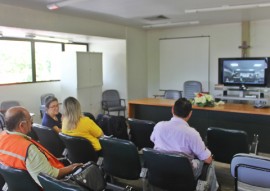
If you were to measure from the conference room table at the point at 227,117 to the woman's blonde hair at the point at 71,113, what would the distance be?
2369 mm

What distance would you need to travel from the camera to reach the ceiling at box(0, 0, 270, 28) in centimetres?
488

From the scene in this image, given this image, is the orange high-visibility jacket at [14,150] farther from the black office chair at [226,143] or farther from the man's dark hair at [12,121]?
the black office chair at [226,143]

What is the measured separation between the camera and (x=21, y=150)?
2.07 metres

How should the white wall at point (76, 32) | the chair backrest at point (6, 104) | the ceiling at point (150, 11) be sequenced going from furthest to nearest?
the chair backrest at point (6, 104) → the white wall at point (76, 32) → the ceiling at point (150, 11)

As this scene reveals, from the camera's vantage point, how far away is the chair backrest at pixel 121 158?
262cm

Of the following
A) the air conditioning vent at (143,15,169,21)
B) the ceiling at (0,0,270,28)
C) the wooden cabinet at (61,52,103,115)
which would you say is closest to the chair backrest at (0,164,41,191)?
the ceiling at (0,0,270,28)

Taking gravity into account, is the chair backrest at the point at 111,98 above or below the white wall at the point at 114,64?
below

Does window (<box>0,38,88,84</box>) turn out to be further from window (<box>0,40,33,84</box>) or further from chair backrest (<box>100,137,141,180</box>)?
chair backrest (<box>100,137,141,180</box>)

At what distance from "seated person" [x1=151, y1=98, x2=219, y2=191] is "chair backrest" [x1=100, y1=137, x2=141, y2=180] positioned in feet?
0.86

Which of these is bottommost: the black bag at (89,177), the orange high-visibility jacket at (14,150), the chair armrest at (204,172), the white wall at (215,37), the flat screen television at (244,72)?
the chair armrest at (204,172)

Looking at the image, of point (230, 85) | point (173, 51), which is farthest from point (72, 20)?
point (230, 85)

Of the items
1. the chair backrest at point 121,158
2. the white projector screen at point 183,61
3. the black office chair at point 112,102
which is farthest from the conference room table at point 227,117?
the white projector screen at point 183,61

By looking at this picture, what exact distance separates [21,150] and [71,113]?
114 cm

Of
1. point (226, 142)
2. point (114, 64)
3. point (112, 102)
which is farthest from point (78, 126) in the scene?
point (114, 64)
